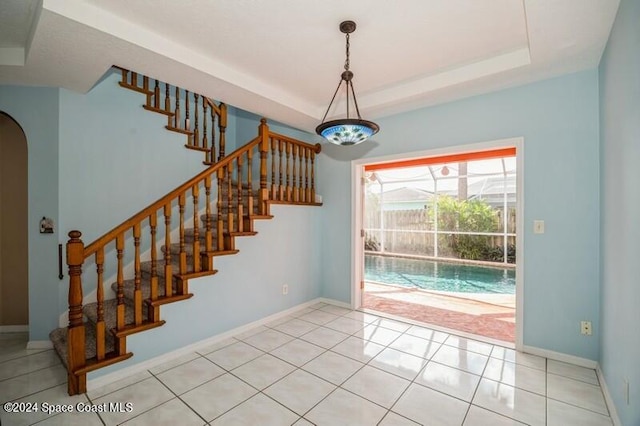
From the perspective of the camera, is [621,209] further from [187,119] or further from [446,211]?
[446,211]

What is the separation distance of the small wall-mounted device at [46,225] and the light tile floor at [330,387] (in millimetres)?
1170

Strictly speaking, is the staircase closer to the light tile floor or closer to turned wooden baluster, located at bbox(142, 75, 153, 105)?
turned wooden baluster, located at bbox(142, 75, 153, 105)

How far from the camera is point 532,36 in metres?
2.07

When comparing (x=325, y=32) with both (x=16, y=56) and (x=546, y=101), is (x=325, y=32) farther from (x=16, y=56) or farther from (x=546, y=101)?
(x=16, y=56)

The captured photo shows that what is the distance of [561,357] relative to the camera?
260cm

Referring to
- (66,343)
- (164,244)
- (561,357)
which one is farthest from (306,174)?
(561,357)

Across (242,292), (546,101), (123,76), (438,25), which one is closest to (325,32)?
(438,25)

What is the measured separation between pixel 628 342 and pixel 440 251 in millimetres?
7649

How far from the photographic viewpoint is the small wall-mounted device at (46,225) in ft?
9.41

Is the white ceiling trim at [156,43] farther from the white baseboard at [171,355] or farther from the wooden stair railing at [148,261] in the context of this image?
the white baseboard at [171,355]

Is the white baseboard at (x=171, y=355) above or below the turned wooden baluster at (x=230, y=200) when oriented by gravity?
below

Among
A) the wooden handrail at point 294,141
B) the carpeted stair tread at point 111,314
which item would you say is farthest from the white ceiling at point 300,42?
the carpeted stair tread at point 111,314

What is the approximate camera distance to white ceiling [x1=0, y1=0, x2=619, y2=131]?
1950 millimetres

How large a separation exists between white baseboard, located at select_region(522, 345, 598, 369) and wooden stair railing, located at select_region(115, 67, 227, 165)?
14.8 ft
